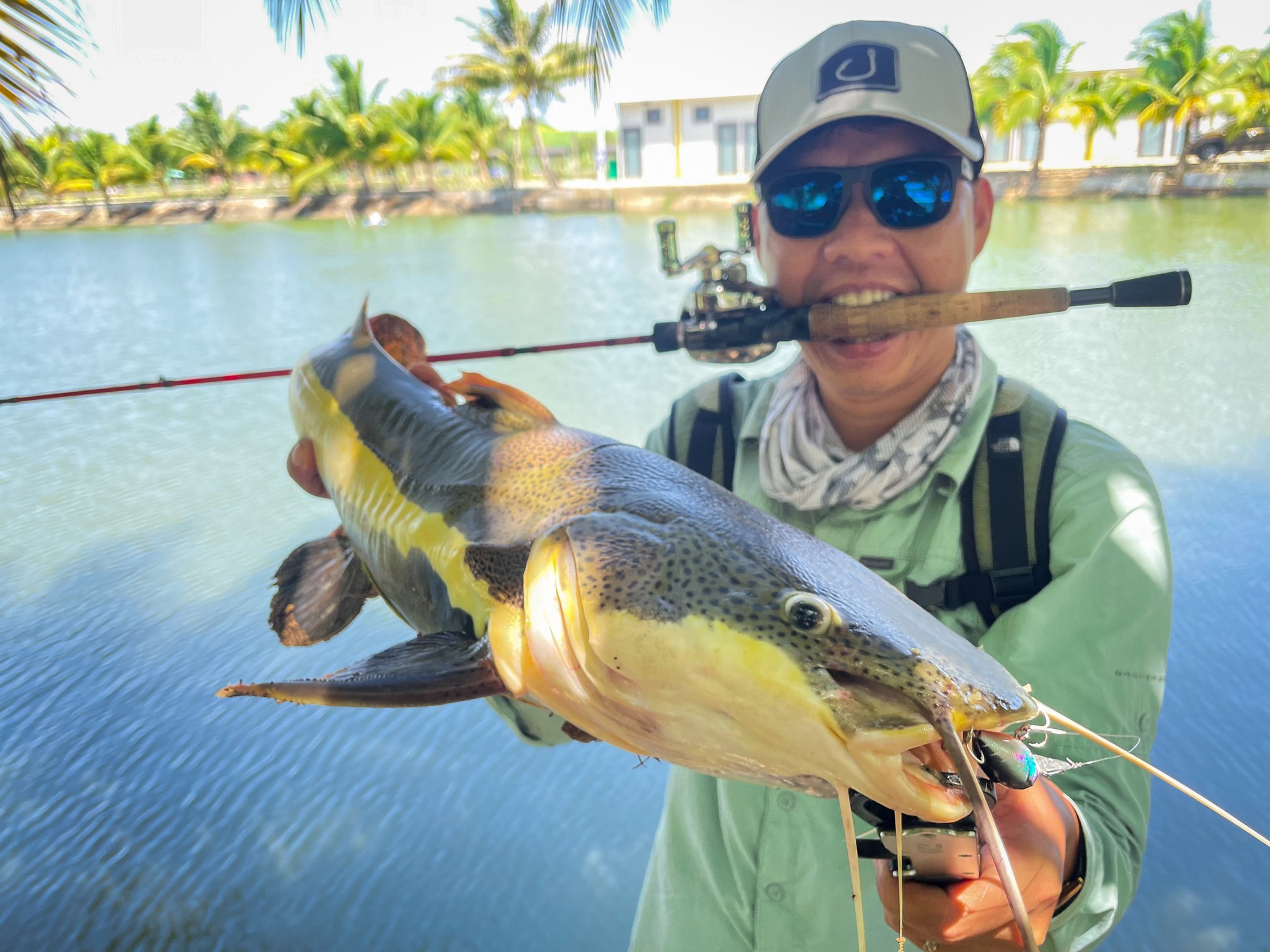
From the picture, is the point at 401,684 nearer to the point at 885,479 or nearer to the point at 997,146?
the point at 885,479

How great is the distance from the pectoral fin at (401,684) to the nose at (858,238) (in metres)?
1.20

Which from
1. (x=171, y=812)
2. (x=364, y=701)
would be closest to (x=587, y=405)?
(x=171, y=812)

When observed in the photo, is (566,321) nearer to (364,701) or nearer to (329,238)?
(364,701)

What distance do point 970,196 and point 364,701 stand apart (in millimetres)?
1618

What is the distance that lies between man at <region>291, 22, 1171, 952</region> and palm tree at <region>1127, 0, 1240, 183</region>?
25472 millimetres

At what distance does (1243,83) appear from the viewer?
21984mm

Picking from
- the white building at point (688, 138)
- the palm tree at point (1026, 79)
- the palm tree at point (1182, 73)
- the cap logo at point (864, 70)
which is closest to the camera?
the cap logo at point (864, 70)

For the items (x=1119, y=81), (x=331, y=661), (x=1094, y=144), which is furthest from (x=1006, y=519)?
Answer: (x=1094, y=144)

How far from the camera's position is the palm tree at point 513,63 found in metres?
27.1

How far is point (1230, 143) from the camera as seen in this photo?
1805 cm

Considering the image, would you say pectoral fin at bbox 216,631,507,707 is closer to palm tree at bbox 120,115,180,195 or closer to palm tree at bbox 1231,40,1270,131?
palm tree at bbox 1231,40,1270,131

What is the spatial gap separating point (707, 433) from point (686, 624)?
1084 millimetres

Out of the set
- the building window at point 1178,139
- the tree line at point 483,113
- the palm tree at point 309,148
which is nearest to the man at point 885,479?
the tree line at point 483,113

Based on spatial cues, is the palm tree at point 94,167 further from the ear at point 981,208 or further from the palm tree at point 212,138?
the ear at point 981,208
